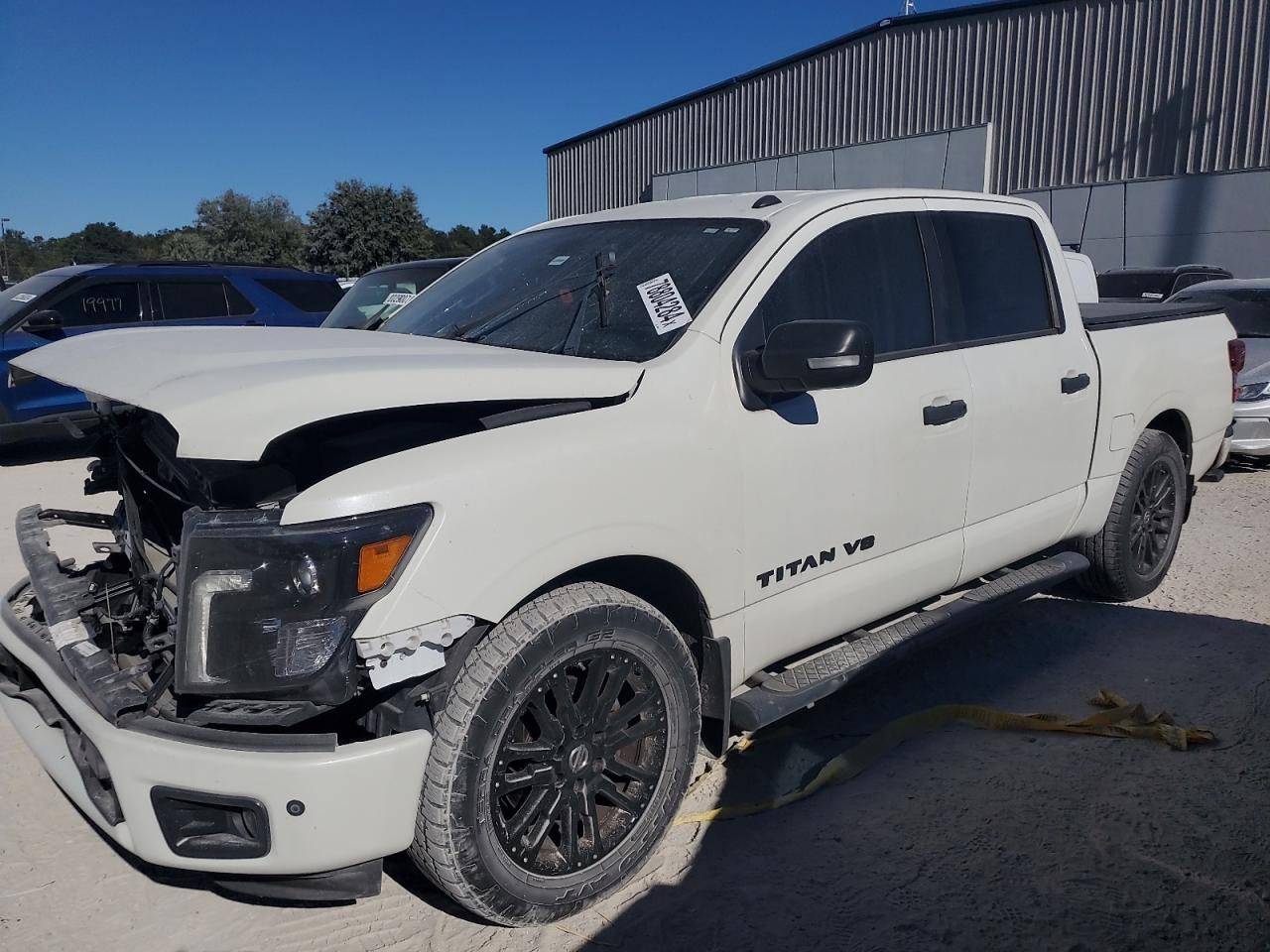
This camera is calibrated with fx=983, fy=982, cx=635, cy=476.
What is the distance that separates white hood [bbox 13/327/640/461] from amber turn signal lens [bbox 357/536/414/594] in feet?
1.06

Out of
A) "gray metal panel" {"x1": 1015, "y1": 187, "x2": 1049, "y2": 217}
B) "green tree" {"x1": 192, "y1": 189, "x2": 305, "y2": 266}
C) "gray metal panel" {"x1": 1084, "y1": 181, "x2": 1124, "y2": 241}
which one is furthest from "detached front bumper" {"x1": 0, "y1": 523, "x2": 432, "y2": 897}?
"green tree" {"x1": 192, "y1": 189, "x2": 305, "y2": 266}

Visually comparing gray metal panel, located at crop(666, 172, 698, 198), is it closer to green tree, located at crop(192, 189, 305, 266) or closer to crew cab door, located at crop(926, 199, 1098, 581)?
crew cab door, located at crop(926, 199, 1098, 581)

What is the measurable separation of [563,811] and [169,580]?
1.30 meters

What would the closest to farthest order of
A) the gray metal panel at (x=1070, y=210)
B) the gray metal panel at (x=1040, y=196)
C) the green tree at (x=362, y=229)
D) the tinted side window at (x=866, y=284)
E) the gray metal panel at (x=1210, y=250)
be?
the tinted side window at (x=866, y=284), the gray metal panel at (x=1210, y=250), the gray metal panel at (x=1070, y=210), the gray metal panel at (x=1040, y=196), the green tree at (x=362, y=229)

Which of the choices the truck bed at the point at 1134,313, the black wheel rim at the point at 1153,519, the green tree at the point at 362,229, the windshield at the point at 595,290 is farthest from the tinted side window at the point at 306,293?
the green tree at the point at 362,229

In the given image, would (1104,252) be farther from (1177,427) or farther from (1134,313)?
(1134,313)

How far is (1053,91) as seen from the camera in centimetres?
2048

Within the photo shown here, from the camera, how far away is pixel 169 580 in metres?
2.81

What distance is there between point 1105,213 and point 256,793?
847 inches

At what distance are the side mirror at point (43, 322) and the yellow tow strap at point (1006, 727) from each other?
793cm

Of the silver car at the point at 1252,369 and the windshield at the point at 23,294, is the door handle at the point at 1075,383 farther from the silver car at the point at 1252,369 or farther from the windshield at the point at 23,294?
the windshield at the point at 23,294

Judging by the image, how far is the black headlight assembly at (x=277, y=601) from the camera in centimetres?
218

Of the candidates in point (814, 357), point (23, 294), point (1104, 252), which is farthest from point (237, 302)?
point (1104, 252)

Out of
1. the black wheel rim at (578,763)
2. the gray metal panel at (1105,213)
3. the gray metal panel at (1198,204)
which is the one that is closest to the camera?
the black wheel rim at (578,763)
